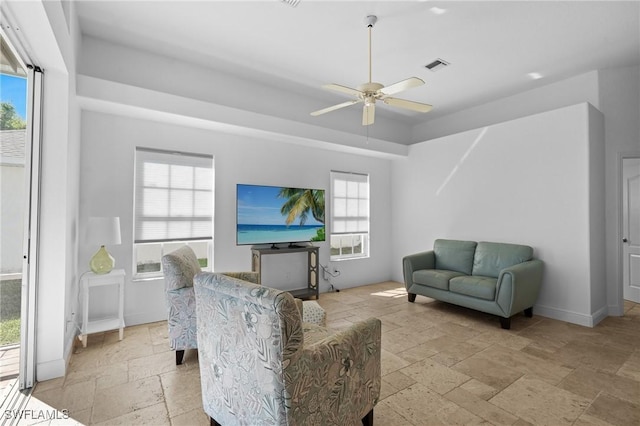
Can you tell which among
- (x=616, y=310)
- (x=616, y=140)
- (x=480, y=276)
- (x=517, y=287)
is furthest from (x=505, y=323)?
(x=616, y=140)

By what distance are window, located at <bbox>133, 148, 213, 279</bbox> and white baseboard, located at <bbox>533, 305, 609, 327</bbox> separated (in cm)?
440

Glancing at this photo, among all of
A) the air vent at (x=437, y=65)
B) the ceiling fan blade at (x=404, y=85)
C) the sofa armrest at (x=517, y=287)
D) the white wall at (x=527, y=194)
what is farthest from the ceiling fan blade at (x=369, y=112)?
the white wall at (x=527, y=194)

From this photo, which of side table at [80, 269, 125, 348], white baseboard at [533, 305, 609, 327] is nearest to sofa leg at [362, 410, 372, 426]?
side table at [80, 269, 125, 348]

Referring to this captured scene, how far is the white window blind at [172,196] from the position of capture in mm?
3637

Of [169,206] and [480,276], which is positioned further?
[480,276]

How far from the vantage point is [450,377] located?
2.43m

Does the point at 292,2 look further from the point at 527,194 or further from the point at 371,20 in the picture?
the point at 527,194

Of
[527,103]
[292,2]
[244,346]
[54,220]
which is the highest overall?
[292,2]

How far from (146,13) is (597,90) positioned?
5.28 meters

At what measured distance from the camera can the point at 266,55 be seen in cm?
354

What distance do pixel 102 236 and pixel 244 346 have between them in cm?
235

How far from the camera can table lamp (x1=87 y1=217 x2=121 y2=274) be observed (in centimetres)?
289

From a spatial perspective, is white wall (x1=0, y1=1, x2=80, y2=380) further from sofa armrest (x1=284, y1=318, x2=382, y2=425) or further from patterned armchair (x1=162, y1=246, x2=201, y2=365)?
sofa armrest (x1=284, y1=318, x2=382, y2=425)

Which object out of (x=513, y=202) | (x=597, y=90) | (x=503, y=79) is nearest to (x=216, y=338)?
(x=513, y=202)
